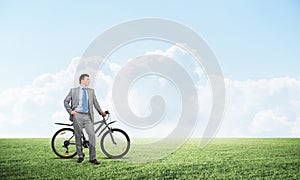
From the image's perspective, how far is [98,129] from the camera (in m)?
7.51

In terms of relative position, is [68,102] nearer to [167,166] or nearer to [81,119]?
[81,119]

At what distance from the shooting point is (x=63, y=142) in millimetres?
7680

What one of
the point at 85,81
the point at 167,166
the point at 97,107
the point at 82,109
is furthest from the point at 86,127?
the point at 167,166

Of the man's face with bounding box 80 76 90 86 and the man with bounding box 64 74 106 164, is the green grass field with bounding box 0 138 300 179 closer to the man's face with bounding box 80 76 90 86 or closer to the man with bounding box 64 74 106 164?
the man with bounding box 64 74 106 164

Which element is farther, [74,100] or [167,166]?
[74,100]

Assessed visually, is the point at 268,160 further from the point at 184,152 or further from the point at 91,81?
the point at 91,81

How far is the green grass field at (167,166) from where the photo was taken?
6.41 meters

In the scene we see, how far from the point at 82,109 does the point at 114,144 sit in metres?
1.12

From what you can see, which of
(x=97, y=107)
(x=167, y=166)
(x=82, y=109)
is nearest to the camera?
(x=167, y=166)

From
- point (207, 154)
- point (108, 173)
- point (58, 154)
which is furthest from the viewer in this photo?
point (207, 154)

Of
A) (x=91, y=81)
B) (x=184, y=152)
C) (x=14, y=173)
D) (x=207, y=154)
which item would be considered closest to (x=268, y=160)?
(x=207, y=154)

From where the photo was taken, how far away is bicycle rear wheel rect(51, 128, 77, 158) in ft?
25.0

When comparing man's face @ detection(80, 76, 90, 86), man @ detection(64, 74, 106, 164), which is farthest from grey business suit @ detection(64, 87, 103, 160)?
man's face @ detection(80, 76, 90, 86)

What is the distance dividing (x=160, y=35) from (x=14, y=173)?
5659 millimetres
